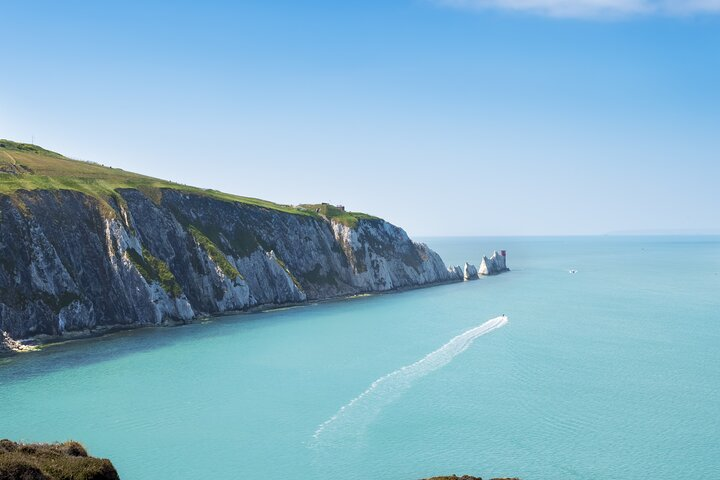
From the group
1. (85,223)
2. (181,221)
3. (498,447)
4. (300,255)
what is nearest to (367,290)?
(300,255)

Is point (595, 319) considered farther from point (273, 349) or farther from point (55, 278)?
point (55, 278)

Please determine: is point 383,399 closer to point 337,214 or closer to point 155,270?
point 155,270

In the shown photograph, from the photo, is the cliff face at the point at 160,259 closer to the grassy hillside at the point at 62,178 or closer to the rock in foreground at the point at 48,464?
the grassy hillside at the point at 62,178

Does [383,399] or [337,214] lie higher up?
[337,214]

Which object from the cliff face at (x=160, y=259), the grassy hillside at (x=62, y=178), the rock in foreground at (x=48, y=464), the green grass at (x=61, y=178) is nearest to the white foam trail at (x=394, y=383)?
the rock in foreground at (x=48, y=464)

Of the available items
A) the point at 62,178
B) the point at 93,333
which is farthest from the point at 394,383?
the point at 62,178

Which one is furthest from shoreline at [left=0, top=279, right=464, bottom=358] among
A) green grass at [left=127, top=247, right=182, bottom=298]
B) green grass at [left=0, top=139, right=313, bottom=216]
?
green grass at [left=0, top=139, right=313, bottom=216]

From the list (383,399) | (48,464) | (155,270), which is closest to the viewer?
(48,464)
